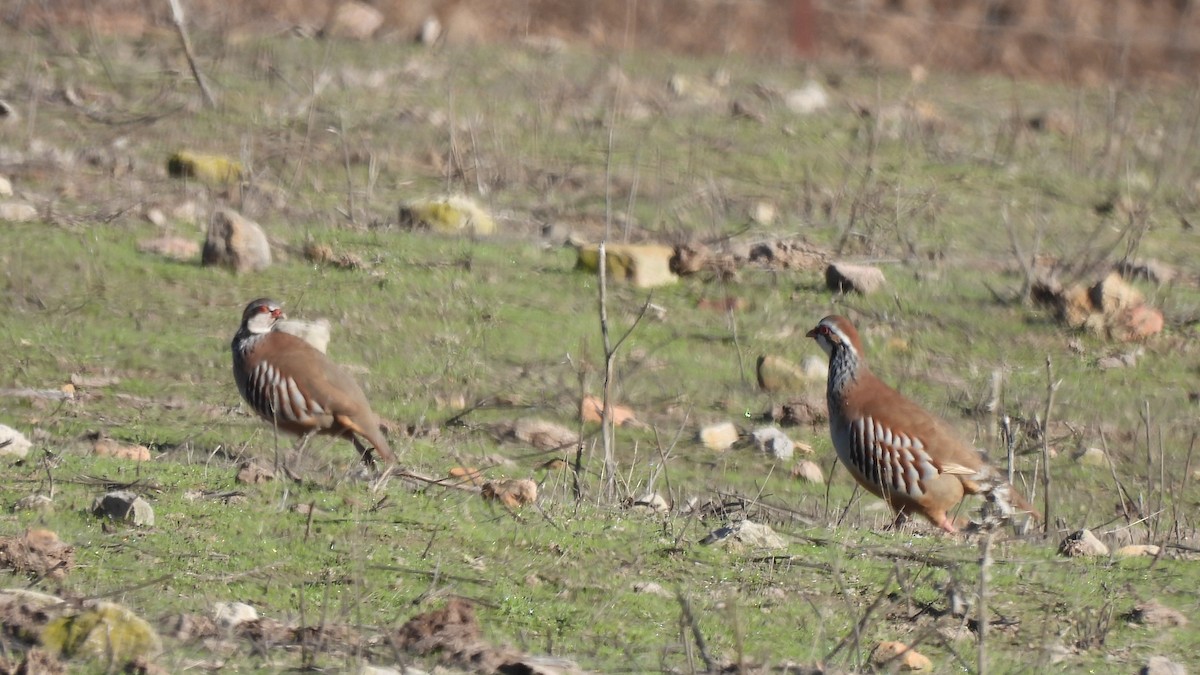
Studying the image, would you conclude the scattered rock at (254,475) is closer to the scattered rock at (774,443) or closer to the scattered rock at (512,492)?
the scattered rock at (512,492)

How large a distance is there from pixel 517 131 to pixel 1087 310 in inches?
140

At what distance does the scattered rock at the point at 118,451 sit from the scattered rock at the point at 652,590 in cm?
167

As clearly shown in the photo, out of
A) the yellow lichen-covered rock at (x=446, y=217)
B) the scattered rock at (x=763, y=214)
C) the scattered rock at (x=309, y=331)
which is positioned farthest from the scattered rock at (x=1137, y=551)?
the scattered rock at (x=763, y=214)

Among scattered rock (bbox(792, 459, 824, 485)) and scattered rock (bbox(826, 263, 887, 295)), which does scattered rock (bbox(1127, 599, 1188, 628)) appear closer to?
scattered rock (bbox(792, 459, 824, 485))

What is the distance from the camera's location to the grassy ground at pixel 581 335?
4070 mm

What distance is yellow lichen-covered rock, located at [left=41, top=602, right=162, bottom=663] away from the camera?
11.1ft

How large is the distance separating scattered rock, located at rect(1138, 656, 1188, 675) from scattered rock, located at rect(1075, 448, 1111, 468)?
280 centimetres

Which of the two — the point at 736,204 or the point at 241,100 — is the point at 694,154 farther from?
the point at 241,100

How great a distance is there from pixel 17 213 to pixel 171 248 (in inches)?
26.5

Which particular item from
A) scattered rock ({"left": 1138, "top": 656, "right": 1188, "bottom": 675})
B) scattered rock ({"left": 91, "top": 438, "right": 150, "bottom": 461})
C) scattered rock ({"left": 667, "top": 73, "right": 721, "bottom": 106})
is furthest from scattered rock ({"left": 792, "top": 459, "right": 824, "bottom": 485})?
scattered rock ({"left": 667, "top": 73, "right": 721, "bottom": 106})

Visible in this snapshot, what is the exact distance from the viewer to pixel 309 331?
22.9ft

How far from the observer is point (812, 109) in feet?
38.4

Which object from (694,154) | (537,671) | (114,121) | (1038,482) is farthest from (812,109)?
(537,671)

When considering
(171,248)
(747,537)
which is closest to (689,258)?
(171,248)
